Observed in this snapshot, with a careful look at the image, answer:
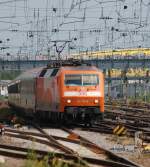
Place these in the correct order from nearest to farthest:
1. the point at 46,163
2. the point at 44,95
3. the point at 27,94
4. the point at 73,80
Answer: the point at 46,163 → the point at 73,80 → the point at 44,95 → the point at 27,94

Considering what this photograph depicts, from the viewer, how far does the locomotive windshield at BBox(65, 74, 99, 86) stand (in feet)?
80.4

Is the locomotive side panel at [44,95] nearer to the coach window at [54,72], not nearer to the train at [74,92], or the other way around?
the train at [74,92]

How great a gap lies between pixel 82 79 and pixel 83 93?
0.62 meters

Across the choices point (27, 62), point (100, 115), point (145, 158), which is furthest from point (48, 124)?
point (27, 62)

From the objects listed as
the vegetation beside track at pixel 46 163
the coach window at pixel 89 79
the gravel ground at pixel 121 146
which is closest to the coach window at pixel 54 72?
the coach window at pixel 89 79

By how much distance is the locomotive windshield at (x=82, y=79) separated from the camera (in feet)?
80.4

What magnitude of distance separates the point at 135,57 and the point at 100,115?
58217mm

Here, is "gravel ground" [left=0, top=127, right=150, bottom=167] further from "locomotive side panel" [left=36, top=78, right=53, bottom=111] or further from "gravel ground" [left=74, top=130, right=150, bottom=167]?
"locomotive side panel" [left=36, top=78, right=53, bottom=111]

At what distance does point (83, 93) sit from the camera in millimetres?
24391

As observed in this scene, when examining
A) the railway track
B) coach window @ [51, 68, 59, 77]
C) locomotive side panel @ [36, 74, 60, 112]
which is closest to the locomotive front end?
locomotive side panel @ [36, 74, 60, 112]

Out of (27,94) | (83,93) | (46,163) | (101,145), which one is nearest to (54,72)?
(83,93)

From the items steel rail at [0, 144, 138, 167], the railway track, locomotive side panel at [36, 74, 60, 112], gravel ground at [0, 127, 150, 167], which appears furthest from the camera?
locomotive side panel at [36, 74, 60, 112]

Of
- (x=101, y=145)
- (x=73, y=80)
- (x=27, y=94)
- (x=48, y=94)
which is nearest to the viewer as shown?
(x=101, y=145)

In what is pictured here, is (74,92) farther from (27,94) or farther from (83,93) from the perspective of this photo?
(27,94)
